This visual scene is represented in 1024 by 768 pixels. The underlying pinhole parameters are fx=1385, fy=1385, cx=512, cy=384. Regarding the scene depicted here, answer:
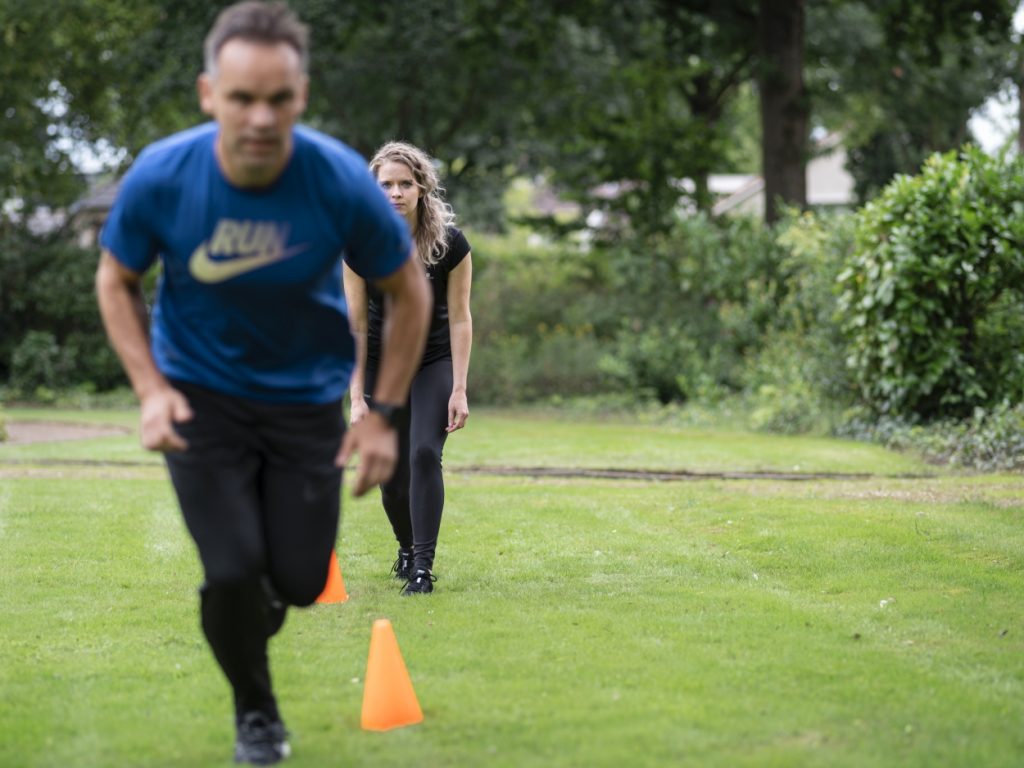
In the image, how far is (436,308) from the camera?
724 centimetres

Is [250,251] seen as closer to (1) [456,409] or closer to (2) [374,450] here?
(2) [374,450]

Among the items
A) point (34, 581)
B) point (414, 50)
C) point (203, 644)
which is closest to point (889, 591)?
point (203, 644)

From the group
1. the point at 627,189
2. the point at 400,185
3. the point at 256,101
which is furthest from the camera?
the point at 627,189

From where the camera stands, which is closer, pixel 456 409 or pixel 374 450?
pixel 374 450

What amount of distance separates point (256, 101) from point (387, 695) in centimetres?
208

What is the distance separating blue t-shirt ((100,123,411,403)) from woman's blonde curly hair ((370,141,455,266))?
269 centimetres

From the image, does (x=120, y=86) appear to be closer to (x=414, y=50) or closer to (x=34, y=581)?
(x=414, y=50)

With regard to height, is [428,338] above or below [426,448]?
above

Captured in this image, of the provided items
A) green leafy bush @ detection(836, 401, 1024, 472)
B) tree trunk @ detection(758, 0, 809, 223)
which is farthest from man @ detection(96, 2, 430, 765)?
tree trunk @ detection(758, 0, 809, 223)

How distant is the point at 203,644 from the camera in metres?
6.11

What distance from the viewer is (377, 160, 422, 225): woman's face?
6.96 metres

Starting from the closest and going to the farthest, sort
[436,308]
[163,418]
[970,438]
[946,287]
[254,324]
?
[163,418] < [254,324] < [436,308] < [970,438] < [946,287]

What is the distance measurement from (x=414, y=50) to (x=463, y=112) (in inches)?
131

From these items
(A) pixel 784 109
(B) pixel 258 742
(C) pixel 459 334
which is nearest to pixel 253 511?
(B) pixel 258 742
